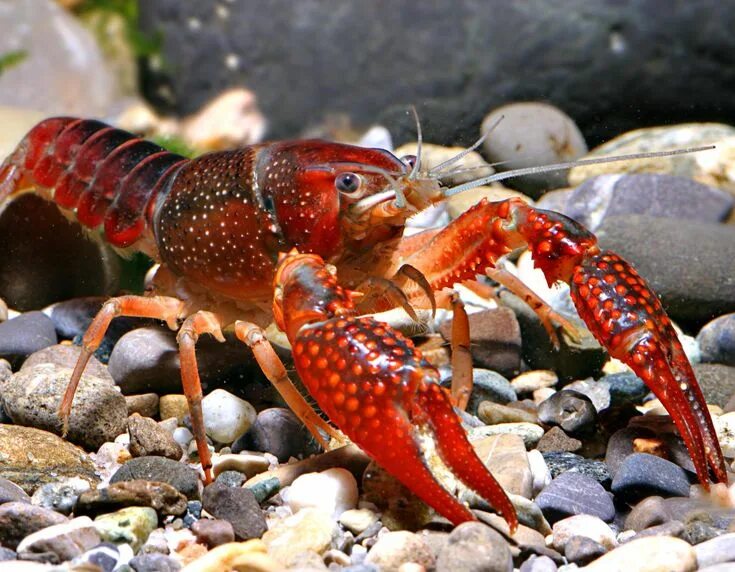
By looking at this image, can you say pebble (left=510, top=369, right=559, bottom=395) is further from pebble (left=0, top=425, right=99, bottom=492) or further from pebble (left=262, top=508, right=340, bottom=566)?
pebble (left=0, top=425, right=99, bottom=492)

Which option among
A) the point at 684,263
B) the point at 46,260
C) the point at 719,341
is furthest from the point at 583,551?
the point at 46,260

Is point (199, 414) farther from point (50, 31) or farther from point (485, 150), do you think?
point (50, 31)

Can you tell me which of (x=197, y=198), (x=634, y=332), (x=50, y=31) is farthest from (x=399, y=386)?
(x=50, y=31)

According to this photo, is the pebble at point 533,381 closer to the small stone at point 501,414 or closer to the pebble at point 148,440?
the small stone at point 501,414

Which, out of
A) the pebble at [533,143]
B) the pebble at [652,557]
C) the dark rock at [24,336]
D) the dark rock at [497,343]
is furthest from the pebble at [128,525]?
the pebble at [533,143]

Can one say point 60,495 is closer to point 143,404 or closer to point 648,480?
point 143,404

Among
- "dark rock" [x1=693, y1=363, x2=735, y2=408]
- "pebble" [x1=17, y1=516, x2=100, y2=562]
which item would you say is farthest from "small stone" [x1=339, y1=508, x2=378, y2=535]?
"dark rock" [x1=693, y1=363, x2=735, y2=408]
